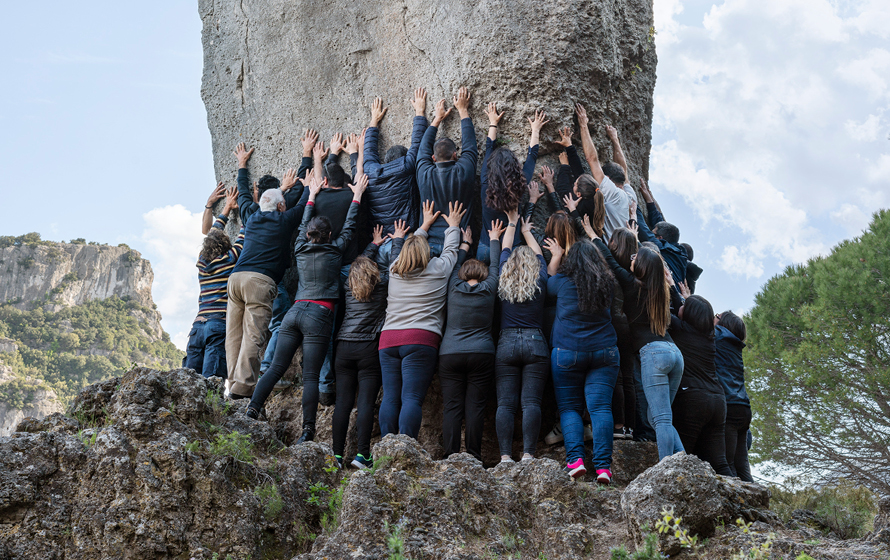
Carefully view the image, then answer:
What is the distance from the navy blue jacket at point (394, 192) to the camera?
23.0ft

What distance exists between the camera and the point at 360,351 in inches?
236

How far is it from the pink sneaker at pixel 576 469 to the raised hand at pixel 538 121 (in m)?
3.53

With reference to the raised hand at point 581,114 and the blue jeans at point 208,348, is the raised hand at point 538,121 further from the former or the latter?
the blue jeans at point 208,348

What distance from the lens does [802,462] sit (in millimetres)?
12664

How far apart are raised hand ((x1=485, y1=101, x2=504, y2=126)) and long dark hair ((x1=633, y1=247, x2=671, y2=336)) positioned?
2218 millimetres

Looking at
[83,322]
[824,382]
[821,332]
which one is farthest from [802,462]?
[83,322]

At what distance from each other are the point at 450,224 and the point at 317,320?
1.54 meters

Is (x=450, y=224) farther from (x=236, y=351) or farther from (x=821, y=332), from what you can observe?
(x=821, y=332)

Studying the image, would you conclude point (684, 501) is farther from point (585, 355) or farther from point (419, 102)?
point (419, 102)

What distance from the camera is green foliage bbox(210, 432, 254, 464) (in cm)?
449

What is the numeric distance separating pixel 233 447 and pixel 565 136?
4.65m

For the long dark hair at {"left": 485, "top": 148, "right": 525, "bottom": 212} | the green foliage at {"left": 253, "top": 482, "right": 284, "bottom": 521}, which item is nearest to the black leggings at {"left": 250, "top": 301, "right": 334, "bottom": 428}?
the green foliage at {"left": 253, "top": 482, "right": 284, "bottom": 521}

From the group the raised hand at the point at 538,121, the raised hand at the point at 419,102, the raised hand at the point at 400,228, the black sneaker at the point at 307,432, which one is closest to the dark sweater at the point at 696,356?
the raised hand at the point at 538,121

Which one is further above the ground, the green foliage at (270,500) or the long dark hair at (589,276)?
the long dark hair at (589,276)
